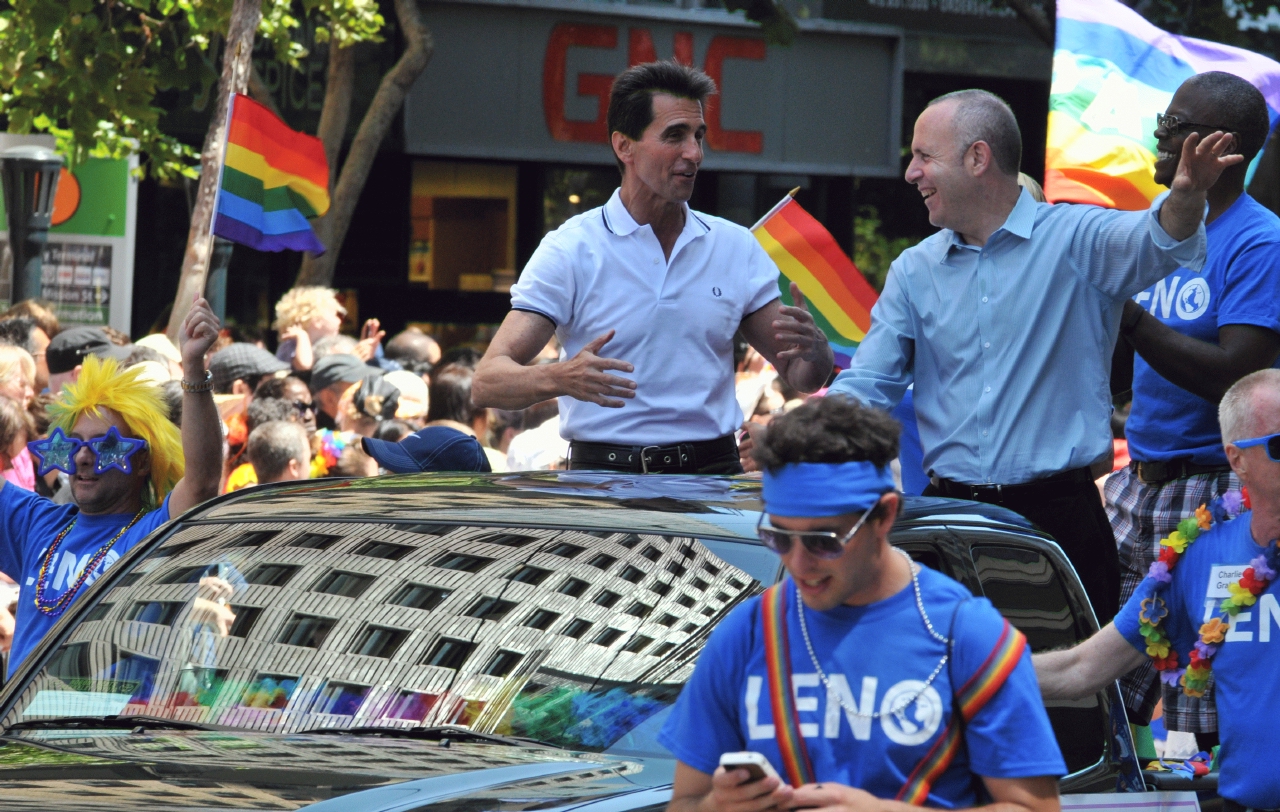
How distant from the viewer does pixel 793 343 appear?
493cm

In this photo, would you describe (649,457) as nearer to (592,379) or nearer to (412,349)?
(592,379)

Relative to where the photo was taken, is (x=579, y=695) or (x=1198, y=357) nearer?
(x=579, y=695)

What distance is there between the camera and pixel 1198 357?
4.63 metres

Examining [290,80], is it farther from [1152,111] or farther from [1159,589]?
[1159,589]

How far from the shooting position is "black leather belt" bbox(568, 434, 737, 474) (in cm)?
508

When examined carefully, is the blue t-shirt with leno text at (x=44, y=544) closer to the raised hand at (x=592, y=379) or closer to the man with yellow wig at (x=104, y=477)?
the man with yellow wig at (x=104, y=477)

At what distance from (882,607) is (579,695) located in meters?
0.88

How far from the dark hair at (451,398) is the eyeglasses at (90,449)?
4.00m

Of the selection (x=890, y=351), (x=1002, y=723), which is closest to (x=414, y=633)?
(x=1002, y=723)

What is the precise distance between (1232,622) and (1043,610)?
0.49 m

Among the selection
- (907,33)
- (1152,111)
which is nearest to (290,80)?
(907,33)

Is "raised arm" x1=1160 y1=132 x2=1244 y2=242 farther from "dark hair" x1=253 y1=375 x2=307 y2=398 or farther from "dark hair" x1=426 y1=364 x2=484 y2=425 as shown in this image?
"dark hair" x1=253 y1=375 x2=307 y2=398

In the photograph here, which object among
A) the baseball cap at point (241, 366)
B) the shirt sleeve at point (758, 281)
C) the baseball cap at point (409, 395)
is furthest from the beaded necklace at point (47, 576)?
the baseball cap at point (241, 366)

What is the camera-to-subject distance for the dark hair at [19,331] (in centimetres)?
963
